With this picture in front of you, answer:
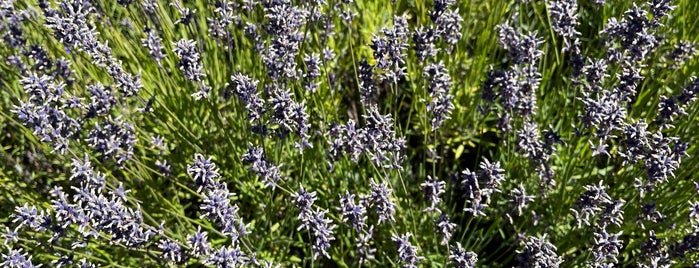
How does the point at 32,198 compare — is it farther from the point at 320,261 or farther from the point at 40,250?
the point at 320,261

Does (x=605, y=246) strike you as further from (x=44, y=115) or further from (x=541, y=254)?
(x=44, y=115)

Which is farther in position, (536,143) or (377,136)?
(536,143)

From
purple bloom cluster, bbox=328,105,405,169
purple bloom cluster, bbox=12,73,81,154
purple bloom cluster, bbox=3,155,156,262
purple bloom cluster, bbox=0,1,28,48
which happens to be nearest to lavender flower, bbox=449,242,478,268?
purple bloom cluster, bbox=328,105,405,169

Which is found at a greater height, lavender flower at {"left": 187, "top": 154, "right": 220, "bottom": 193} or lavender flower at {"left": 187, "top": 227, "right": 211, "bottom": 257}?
lavender flower at {"left": 187, "top": 154, "right": 220, "bottom": 193}

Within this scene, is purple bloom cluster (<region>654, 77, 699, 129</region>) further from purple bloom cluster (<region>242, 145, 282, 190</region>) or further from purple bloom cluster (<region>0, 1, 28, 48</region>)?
purple bloom cluster (<region>0, 1, 28, 48</region>)

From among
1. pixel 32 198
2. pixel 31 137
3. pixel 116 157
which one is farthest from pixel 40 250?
pixel 116 157

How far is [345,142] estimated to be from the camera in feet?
7.86

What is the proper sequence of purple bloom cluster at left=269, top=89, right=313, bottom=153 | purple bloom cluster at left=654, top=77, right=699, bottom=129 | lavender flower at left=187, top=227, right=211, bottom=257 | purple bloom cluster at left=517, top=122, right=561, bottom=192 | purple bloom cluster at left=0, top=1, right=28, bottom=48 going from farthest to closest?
purple bloom cluster at left=0, top=1, right=28, bottom=48
purple bloom cluster at left=517, top=122, right=561, bottom=192
purple bloom cluster at left=654, top=77, right=699, bottom=129
purple bloom cluster at left=269, top=89, right=313, bottom=153
lavender flower at left=187, top=227, right=211, bottom=257

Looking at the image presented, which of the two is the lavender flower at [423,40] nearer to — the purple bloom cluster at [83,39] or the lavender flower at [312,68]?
the lavender flower at [312,68]

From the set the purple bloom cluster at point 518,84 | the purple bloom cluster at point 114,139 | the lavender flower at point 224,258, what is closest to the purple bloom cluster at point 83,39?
the purple bloom cluster at point 114,139

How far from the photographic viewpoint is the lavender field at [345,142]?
2256mm

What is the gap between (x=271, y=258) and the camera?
2.98 meters

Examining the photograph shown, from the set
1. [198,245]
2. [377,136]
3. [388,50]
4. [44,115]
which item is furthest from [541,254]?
[44,115]

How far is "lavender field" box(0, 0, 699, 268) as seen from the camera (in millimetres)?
2256
